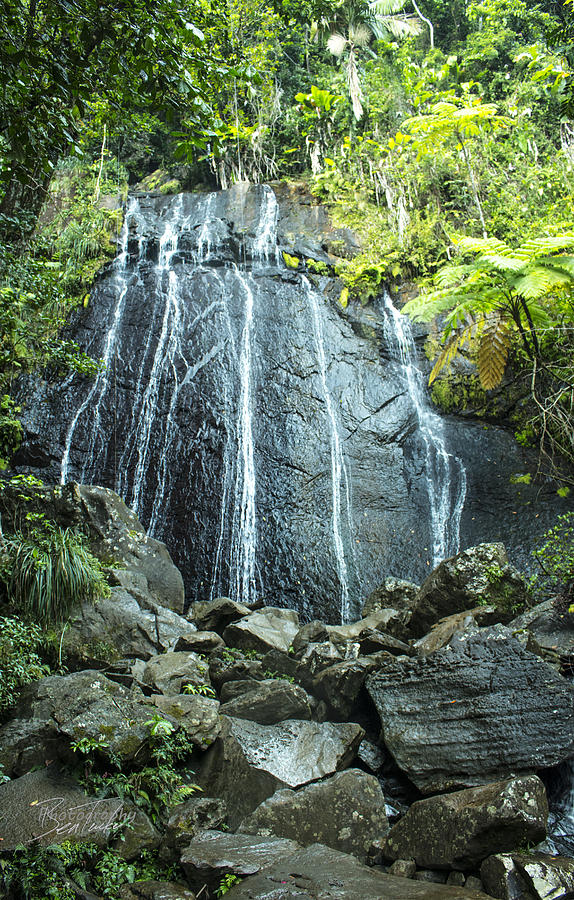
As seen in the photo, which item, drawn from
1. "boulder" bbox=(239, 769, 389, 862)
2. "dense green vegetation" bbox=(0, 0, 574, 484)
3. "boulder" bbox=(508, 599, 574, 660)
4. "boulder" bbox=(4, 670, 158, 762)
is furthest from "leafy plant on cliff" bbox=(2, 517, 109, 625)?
"boulder" bbox=(508, 599, 574, 660)

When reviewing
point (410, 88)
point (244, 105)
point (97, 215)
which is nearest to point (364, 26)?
point (410, 88)

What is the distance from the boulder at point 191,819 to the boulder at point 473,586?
3.17m

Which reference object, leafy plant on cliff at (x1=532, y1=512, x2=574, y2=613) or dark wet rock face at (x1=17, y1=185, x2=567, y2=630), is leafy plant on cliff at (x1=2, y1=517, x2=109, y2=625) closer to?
dark wet rock face at (x1=17, y1=185, x2=567, y2=630)

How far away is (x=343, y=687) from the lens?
4680 millimetres

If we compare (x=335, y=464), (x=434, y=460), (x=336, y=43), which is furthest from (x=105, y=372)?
(x=336, y=43)

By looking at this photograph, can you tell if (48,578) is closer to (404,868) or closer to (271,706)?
(271,706)

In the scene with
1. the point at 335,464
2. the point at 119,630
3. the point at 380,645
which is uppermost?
the point at 335,464

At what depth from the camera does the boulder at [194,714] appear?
3957mm

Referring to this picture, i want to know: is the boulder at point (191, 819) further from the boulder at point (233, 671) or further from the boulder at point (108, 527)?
the boulder at point (108, 527)

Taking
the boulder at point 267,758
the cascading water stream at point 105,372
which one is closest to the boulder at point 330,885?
the boulder at point 267,758

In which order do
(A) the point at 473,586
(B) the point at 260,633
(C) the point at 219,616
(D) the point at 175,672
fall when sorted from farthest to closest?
(C) the point at 219,616 < (B) the point at 260,633 < (A) the point at 473,586 < (D) the point at 175,672

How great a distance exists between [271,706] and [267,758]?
1.89 feet

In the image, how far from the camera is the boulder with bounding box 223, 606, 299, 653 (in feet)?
19.2

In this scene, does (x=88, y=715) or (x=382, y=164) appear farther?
(x=382, y=164)
